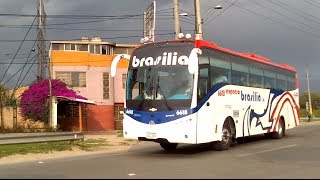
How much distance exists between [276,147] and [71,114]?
25501 mm

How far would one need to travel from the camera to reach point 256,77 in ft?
66.4

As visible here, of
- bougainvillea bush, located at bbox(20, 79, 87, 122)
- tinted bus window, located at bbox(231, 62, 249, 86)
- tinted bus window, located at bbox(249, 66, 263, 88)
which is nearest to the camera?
tinted bus window, located at bbox(231, 62, 249, 86)

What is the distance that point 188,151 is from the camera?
57.1 ft

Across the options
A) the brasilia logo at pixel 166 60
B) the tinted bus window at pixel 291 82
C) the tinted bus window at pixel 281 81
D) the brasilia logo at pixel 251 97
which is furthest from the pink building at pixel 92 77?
the brasilia logo at pixel 166 60

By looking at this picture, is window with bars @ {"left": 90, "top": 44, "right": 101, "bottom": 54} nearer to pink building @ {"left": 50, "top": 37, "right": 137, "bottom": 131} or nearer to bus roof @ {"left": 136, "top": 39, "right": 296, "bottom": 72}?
pink building @ {"left": 50, "top": 37, "right": 137, "bottom": 131}

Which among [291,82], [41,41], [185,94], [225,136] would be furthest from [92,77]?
[185,94]

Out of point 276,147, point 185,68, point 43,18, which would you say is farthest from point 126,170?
point 43,18

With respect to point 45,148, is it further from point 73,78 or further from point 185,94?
point 73,78

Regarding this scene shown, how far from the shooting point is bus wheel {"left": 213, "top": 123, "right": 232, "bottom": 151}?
55.1 ft

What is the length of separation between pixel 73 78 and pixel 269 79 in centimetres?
2359

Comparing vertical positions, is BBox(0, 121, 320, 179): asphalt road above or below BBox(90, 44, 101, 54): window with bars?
below

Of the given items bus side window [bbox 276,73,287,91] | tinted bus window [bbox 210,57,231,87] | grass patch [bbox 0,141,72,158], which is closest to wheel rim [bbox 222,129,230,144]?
tinted bus window [bbox 210,57,231,87]

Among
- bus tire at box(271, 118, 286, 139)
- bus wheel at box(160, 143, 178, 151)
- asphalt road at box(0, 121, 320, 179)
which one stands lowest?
asphalt road at box(0, 121, 320, 179)

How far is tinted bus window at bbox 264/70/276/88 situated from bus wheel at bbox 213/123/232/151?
4.85 meters
